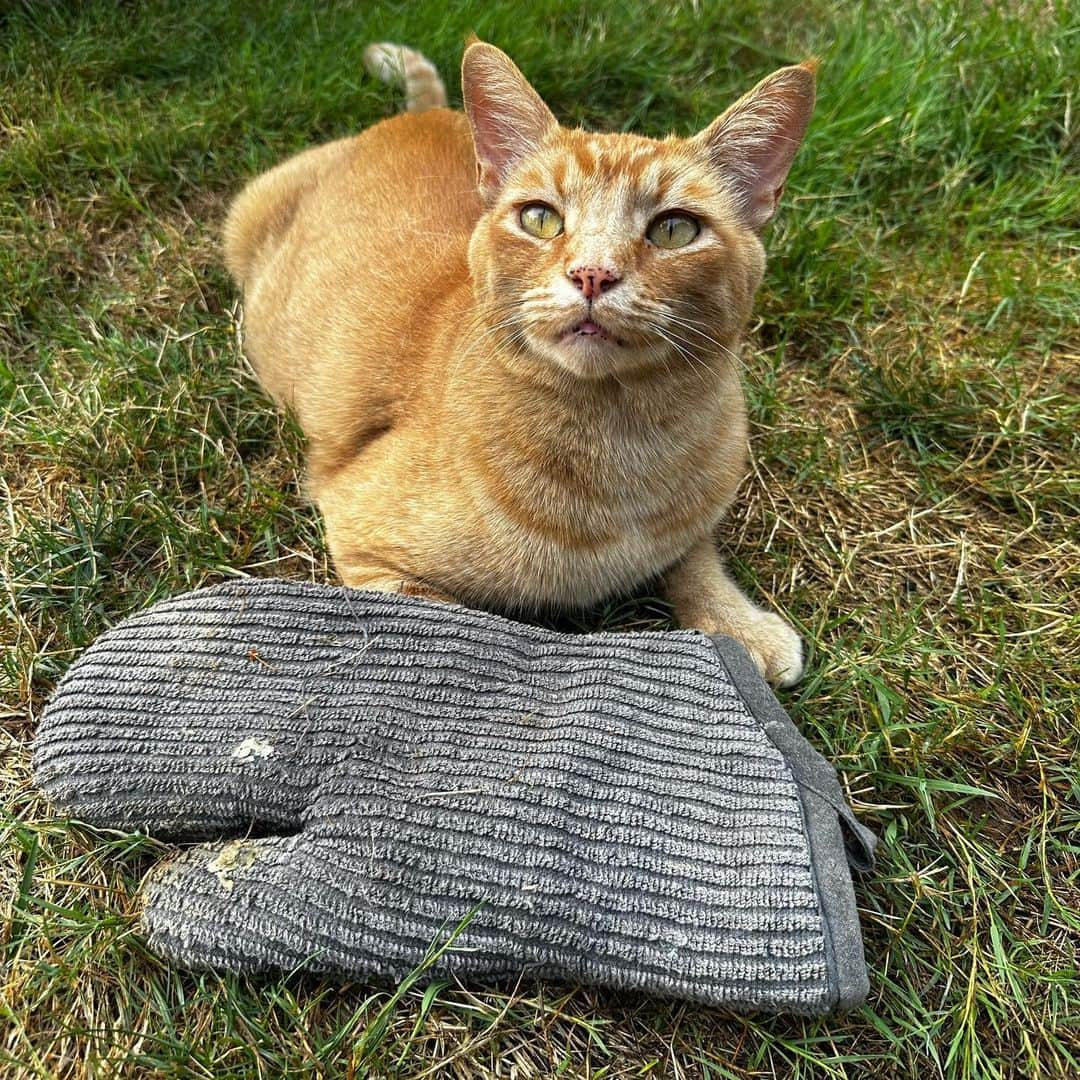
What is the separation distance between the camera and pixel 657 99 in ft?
11.5

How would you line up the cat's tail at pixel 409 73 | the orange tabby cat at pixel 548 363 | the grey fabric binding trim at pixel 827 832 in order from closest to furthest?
the grey fabric binding trim at pixel 827 832, the orange tabby cat at pixel 548 363, the cat's tail at pixel 409 73

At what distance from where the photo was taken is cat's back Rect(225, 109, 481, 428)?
2332 millimetres

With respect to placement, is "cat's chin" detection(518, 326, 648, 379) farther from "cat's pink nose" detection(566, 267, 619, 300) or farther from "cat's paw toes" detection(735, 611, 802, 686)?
"cat's paw toes" detection(735, 611, 802, 686)

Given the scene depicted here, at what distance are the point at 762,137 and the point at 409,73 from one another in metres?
1.75

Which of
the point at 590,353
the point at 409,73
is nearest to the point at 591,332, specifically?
the point at 590,353

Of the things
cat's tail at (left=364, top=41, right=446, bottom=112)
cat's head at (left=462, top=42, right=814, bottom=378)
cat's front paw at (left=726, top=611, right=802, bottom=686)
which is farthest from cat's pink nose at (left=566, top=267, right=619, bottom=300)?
cat's tail at (left=364, top=41, right=446, bottom=112)

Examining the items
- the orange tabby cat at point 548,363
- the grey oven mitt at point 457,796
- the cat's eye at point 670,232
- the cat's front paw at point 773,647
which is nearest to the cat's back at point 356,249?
the orange tabby cat at point 548,363

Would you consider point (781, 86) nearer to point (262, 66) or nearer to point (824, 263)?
point (824, 263)

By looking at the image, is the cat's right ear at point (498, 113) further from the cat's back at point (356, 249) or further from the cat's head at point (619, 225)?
the cat's back at point (356, 249)

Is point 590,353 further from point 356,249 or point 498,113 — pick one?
point 356,249

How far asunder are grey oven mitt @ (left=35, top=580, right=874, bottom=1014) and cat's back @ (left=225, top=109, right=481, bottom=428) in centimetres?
78

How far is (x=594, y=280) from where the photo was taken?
1.62 metres

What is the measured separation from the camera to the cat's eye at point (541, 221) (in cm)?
181

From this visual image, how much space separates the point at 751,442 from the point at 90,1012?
1972 mm
